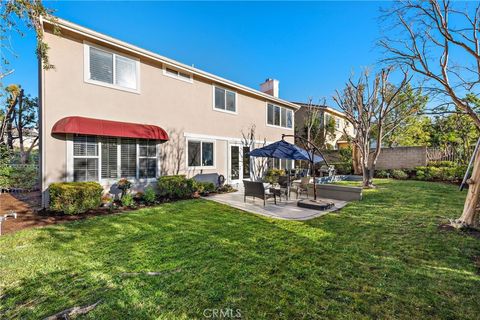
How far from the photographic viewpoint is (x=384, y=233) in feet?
18.6

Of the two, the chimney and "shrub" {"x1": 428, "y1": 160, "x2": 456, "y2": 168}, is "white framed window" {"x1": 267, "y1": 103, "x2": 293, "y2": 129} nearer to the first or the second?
the chimney

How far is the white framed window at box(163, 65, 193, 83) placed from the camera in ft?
36.6

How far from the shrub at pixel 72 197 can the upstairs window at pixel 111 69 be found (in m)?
4.23

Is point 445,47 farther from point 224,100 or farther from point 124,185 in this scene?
point 124,185

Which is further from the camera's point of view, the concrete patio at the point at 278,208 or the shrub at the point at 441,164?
the shrub at the point at 441,164

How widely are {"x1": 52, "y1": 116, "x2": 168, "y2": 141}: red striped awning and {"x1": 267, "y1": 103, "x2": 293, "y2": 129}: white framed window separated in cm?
961

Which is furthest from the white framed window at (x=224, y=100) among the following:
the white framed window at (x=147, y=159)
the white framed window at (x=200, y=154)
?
the white framed window at (x=147, y=159)

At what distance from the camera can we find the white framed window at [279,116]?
17656 mm

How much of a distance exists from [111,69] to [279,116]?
1278cm

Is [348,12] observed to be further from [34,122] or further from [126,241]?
[34,122]

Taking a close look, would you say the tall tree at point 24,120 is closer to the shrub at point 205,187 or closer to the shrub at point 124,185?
the shrub at point 124,185

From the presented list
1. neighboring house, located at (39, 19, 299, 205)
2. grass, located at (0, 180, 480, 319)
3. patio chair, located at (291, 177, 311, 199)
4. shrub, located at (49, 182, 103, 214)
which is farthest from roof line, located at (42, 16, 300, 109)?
patio chair, located at (291, 177, 311, 199)

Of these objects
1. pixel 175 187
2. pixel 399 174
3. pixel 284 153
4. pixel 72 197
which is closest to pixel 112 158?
pixel 72 197

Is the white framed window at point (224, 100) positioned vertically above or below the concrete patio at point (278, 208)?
above
